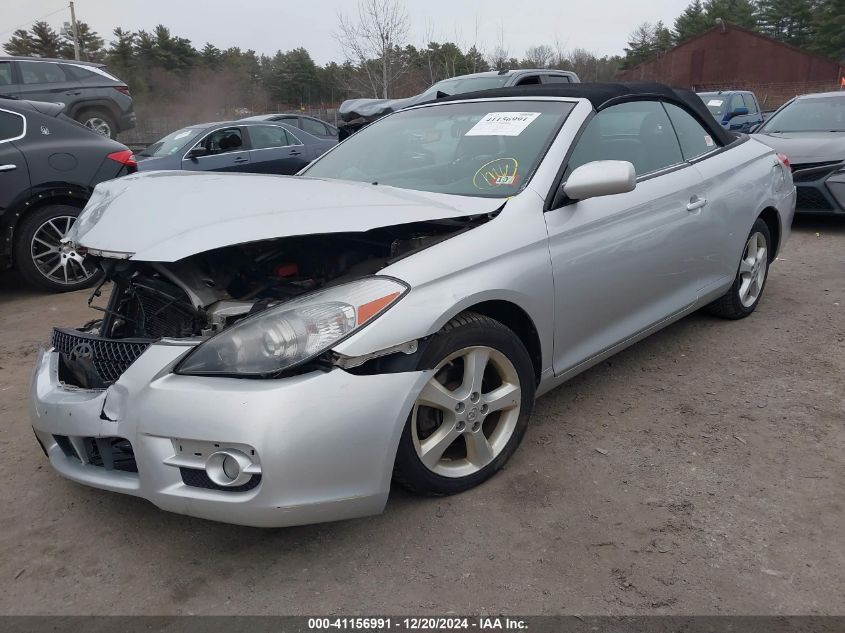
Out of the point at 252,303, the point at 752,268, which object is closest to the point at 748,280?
the point at 752,268

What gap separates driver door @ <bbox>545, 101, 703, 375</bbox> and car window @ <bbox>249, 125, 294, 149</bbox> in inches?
292

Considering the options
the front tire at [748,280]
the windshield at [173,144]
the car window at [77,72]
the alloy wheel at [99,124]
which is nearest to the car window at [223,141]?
the windshield at [173,144]

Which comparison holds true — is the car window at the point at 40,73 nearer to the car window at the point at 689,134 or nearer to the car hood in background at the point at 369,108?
the car hood in background at the point at 369,108

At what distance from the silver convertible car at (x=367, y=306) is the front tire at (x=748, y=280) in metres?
0.84

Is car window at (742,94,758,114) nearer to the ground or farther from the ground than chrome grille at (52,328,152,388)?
farther from the ground

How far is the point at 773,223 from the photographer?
4.63 m

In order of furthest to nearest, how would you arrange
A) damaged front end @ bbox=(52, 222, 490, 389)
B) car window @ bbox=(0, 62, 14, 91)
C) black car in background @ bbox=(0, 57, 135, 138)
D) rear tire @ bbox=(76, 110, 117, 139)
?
rear tire @ bbox=(76, 110, 117, 139), black car in background @ bbox=(0, 57, 135, 138), car window @ bbox=(0, 62, 14, 91), damaged front end @ bbox=(52, 222, 490, 389)

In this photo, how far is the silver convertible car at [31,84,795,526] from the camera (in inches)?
81.4

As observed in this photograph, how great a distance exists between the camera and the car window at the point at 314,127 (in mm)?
11800

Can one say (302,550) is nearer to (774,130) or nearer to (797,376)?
(797,376)

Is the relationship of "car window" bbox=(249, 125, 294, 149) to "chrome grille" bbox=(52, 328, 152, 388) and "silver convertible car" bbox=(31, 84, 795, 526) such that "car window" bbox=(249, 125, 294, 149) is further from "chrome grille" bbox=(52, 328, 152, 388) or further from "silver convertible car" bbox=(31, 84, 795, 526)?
"chrome grille" bbox=(52, 328, 152, 388)

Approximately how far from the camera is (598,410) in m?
3.31

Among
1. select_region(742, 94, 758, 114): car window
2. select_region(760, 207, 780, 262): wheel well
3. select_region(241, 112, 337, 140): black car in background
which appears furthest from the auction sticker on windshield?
select_region(742, 94, 758, 114): car window

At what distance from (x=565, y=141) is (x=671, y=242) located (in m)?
0.86
